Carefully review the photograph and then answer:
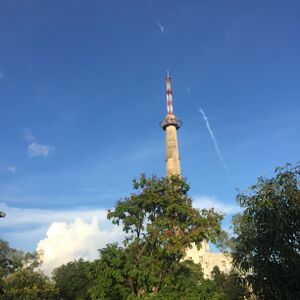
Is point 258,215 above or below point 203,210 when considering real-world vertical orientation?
below

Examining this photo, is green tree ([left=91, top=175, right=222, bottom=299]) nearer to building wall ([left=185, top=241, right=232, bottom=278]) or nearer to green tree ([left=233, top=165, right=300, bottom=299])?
green tree ([left=233, top=165, right=300, bottom=299])

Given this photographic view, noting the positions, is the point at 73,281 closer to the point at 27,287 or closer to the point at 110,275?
the point at 27,287

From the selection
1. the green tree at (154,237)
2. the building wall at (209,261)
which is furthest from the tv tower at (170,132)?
the green tree at (154,237)

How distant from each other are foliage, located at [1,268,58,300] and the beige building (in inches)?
1049

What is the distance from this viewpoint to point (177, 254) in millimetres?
24484

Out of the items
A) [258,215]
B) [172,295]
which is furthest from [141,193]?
[258,215]

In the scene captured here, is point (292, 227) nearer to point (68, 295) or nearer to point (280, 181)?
point (280, 181)

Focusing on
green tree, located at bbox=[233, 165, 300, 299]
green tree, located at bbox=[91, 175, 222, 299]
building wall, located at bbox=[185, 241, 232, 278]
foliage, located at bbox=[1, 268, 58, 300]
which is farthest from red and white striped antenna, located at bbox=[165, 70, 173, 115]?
green tree, located at bbox=[233, 165, 300, 299]

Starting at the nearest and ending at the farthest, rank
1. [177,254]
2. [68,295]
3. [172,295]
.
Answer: [172,295], [177,254], [68,295]

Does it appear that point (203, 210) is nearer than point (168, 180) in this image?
Yes

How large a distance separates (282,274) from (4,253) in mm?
46227

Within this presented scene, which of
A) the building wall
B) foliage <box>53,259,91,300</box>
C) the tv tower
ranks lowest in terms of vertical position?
foliage <box>53,259,91,300</box>

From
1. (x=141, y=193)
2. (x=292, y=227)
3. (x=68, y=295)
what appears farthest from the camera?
(x=68, y=295)

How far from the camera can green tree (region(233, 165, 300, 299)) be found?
54.1 ft
